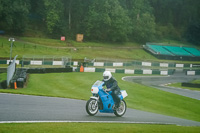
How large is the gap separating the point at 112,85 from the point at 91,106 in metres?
1.13

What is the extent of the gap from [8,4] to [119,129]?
53893mm

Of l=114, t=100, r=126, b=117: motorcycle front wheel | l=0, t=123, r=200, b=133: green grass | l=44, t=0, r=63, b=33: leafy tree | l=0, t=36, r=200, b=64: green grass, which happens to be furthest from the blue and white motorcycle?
l=44, t=0, r=63, b=33: leafy tree

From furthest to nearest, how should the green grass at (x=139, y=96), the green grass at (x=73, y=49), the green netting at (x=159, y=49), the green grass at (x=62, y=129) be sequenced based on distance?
the green netting at (x=159, y=49)
the green grass at (x=73, y=49)
the green grass at (x=139, y=96)
the green grass at (x=62, y=129)

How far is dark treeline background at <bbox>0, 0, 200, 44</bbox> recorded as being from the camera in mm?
58656

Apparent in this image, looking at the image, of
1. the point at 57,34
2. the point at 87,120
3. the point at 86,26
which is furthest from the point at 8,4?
the point at 87,120

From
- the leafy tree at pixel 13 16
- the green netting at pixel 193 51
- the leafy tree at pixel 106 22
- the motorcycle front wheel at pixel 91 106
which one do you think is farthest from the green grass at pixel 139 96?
the green netting at pixel 193 51

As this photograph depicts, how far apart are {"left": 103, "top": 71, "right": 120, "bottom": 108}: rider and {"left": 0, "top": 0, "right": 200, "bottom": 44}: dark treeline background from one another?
48.6m

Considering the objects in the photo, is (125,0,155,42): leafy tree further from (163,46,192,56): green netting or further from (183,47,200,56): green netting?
(183,47,200,56): green netting

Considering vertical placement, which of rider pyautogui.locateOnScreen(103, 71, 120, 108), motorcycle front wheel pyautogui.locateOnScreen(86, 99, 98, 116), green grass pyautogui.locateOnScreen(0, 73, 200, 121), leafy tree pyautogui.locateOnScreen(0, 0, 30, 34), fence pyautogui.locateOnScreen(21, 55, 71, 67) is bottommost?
green grass pyautogui.locateOnScreen(0, 73, 200, 121)

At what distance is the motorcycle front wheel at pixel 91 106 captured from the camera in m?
10.4

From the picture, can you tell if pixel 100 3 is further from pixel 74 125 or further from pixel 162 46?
pixel 74 125

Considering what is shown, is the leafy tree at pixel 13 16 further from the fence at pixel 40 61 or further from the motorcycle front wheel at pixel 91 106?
the motorcycle front wheel at pixel 91 106

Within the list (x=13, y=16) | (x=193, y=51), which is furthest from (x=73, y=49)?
(x=193, y=51)

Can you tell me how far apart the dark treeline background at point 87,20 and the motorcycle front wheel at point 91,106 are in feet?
160
